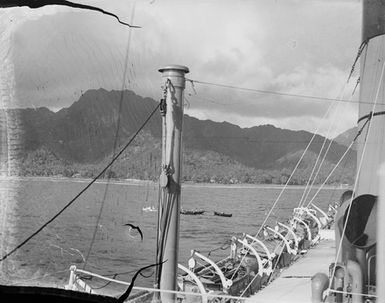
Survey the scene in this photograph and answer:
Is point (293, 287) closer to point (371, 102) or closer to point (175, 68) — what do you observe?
point (371, 102)

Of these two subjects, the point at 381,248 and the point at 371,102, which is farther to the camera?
the point at 371,102

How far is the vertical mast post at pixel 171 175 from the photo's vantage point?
1385 millimetres

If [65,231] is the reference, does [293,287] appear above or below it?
below

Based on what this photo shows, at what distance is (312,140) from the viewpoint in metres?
1.68

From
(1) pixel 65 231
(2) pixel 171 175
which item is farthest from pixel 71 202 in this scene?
(2) pixel 171 175

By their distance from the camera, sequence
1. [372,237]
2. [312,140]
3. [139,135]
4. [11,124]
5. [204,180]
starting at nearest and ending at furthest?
1. [11,124]
2. [139,135]
3. [372,237]
4. [204,180]
5. [312,140]

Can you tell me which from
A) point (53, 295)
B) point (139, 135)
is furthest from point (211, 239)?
point (53, 295)

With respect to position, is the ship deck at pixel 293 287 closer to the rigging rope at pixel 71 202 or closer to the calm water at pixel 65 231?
the calm water at pixel 65 231

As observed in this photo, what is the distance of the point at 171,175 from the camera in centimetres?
150

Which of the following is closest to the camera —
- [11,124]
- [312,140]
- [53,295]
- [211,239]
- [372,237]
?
[53,295]

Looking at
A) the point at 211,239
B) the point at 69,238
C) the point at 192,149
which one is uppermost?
the point at 192,149

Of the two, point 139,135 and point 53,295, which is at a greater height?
point 139,135

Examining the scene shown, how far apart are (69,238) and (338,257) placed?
1.03 meters

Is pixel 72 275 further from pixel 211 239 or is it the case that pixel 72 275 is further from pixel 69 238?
pixel 211 239
